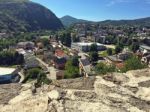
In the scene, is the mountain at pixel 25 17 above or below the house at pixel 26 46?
above

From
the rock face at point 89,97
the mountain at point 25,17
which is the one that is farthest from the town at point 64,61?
the mountain at point 25,17

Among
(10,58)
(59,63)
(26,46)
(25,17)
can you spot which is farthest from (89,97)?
(25,17)

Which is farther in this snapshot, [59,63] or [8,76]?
[59,63]

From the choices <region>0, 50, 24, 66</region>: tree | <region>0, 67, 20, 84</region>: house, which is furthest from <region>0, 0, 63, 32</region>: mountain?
<region>0, 67, 20, 84</region>: house

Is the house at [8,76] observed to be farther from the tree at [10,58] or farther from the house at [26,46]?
the house at [26,46]

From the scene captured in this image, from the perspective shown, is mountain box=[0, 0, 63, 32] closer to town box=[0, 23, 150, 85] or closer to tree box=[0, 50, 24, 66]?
town box=[0, 23, 150, 85]

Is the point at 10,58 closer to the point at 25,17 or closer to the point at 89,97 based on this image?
the point at 89,97

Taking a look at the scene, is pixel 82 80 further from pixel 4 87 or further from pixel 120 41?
pixel 120 41
